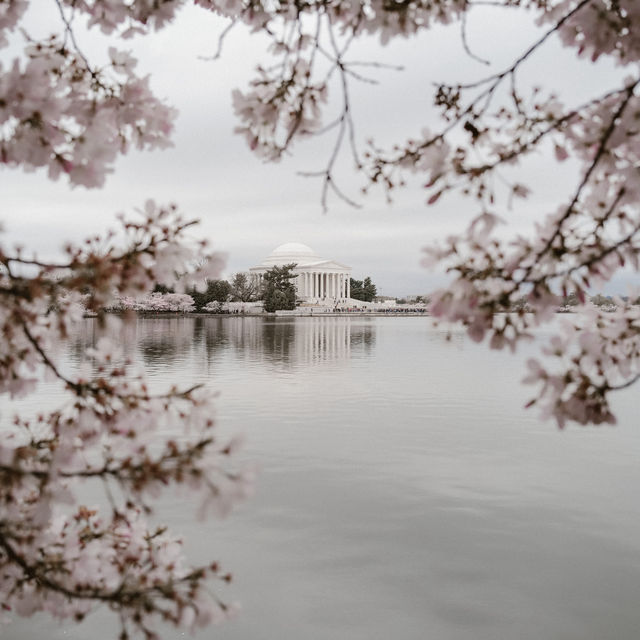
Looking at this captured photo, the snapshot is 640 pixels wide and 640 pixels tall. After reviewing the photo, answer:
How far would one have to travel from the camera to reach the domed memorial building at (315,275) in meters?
125

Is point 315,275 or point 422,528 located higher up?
point 315,275

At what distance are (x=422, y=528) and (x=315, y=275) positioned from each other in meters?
120

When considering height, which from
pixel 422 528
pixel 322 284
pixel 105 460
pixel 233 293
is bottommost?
pixel 422 528

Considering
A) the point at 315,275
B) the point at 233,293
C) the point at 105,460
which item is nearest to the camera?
the point at 105,460

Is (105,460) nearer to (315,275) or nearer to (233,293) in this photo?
(233,293)

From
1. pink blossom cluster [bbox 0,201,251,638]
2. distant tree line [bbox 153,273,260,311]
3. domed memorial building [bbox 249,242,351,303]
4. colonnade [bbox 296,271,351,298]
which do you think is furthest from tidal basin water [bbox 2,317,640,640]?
colonnade [bbox 296,271,351,298]

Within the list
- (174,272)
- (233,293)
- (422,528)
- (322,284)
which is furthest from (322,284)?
(174,272)

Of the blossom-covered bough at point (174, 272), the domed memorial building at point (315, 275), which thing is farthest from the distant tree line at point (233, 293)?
the blossom-covered bough at point (174, 272)

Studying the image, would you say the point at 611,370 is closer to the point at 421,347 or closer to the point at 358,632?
the point at 358,632

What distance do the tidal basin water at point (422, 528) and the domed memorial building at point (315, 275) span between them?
105 m

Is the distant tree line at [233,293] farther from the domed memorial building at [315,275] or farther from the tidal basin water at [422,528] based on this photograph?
the tidal basin water at [422,528]

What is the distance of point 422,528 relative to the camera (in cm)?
709

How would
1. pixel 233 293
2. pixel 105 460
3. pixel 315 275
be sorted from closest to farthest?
pixel 105 460, pixel 233 293, pixel 315 275

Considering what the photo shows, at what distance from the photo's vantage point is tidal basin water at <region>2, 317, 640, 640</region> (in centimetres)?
521
